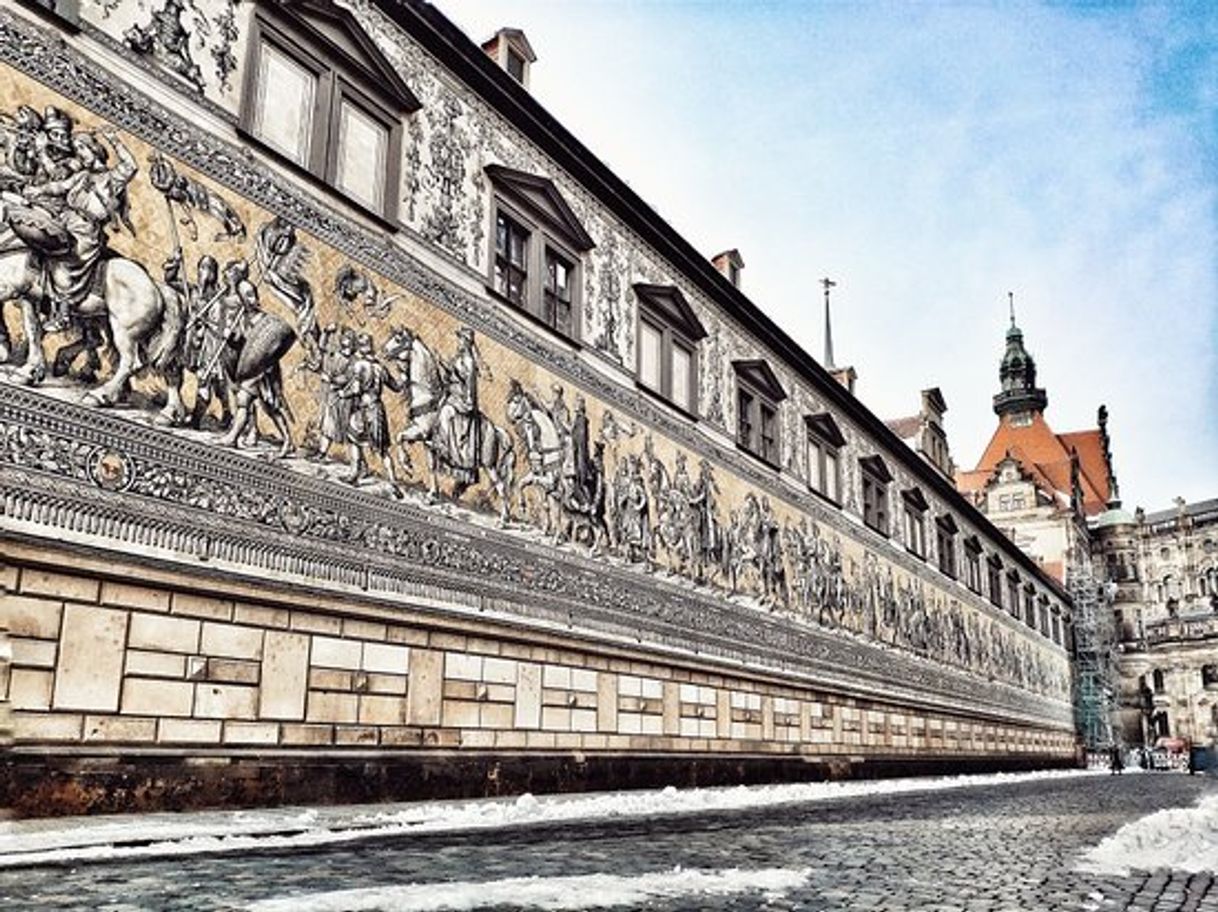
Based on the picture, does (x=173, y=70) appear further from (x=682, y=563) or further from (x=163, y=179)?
(x=682, y=563)

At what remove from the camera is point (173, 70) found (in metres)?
8.94

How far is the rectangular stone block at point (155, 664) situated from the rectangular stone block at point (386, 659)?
1956 mm

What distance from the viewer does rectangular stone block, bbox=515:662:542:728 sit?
11.7 meters

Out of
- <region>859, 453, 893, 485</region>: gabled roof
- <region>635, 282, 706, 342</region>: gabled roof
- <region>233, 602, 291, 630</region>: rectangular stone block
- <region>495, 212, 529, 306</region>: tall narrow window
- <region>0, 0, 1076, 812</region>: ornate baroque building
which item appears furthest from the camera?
<region>859, 453, 893, 485</region>: gabled roof

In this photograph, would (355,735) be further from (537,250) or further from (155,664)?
(537,250)

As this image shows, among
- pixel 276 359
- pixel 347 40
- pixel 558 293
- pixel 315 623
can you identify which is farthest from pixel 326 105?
pixel 315 623

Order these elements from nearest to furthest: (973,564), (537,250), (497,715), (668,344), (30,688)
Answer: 1. (30,688)
2. (497,715)
3. (537,250)
4. (668,344)
5. (973,564)

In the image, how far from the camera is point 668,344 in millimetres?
16625

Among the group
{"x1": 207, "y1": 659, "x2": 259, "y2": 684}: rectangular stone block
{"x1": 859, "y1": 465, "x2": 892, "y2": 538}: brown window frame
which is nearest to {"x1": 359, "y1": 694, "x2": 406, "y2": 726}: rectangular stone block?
{"x1": 207, "y1": 659, "x2": 259, "y2": 684}: rectangular stone block

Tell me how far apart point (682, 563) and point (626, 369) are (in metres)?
2.94

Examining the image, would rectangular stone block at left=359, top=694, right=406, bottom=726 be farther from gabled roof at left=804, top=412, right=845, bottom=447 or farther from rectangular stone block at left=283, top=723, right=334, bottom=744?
gabled roof at left=804, top=412, right=845, bottom=447

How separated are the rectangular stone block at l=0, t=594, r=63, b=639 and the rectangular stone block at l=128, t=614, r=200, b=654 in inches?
22.7

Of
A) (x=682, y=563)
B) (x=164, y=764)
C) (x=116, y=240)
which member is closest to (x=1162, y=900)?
(x=164, y=764)

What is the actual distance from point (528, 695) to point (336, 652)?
2.99 meters
